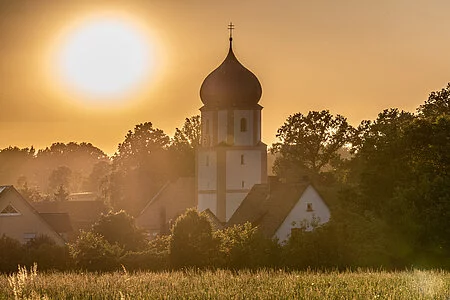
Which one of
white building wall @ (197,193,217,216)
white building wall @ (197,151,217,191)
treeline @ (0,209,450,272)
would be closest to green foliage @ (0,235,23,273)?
treeline @ (0,209,450,272)

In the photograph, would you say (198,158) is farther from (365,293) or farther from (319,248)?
(365,293)

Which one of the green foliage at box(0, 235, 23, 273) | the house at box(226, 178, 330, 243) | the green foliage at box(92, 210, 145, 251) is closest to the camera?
the green foliage at box(0, 235, 23, 273)

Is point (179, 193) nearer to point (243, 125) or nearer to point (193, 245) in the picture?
point (243, 125)

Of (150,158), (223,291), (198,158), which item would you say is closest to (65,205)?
(150,158)

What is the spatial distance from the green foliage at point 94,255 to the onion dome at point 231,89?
40343 mm

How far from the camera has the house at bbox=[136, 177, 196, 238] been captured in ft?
305

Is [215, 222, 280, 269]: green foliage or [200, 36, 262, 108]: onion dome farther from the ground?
[200, 36, 262, 108]: onion dome

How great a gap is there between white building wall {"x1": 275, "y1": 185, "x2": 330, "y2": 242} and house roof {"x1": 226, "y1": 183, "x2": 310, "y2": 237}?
286mm

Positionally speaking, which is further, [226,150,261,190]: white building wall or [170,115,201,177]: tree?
[170,115,201,177]: tree

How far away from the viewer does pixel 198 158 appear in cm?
8669

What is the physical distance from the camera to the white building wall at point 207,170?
8519 cm

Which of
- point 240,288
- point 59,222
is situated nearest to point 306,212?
point 59,222

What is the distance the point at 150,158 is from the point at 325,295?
9306 cm

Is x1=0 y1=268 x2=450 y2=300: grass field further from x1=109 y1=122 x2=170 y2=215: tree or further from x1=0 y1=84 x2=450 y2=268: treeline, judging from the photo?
x1=109 y1=122 x2=170 y2=215: tree
